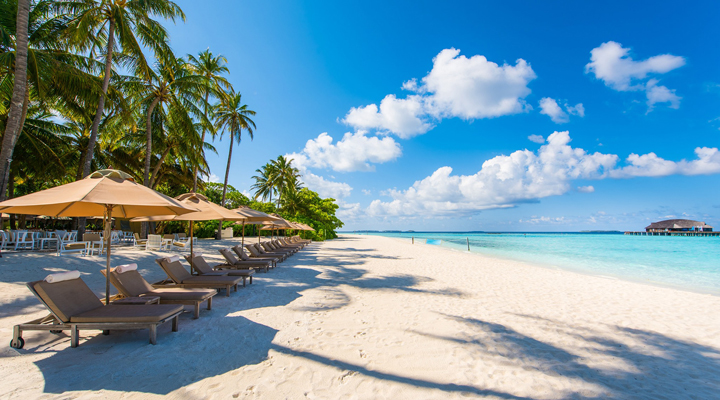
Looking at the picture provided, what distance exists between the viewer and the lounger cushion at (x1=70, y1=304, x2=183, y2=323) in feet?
11.2

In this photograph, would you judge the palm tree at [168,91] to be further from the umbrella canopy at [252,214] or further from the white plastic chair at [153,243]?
the umbrella canopy at [252,214]

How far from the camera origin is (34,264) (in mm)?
8133

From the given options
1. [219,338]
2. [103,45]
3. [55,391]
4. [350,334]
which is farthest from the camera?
[103,45]

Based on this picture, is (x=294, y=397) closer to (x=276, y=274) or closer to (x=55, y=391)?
(x=55, y=391)

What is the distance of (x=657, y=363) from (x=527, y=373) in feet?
5.68

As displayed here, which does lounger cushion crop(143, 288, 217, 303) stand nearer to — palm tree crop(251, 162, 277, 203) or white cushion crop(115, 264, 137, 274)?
white cushion crop(115, 264, 137, 274)

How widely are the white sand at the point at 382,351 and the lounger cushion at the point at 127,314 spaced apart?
323 millimetres

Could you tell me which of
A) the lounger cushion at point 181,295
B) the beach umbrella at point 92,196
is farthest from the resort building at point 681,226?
the beach umbrella at point 92,196

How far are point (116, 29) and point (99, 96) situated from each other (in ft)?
10.6

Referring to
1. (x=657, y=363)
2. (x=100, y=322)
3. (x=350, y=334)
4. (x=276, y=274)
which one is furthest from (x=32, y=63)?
(x=657, y=363)

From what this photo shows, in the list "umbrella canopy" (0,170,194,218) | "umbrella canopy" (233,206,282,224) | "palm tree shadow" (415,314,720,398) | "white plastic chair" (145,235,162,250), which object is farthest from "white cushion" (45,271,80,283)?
"white plastic chair" (145,235,162,250)

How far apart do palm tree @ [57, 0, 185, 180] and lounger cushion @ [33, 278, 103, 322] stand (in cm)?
937

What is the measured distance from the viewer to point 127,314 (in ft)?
11.6

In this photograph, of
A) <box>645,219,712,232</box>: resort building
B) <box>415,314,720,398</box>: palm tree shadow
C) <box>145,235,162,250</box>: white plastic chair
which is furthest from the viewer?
<box>645,219,712,232</box>: resort building
